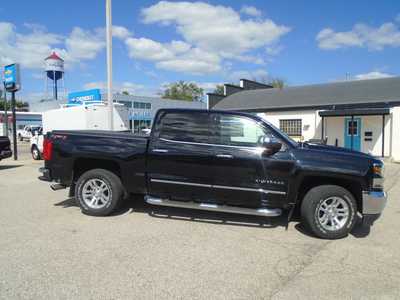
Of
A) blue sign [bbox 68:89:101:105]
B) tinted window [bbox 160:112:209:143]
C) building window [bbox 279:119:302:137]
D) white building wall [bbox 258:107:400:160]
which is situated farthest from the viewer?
blue sign [bbox 68:89:101:105]

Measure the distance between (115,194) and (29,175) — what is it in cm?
671

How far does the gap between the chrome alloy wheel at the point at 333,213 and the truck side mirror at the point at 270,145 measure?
41.5 inches

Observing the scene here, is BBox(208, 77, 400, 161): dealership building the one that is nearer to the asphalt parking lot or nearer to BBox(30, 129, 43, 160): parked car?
the asphalt parking lot

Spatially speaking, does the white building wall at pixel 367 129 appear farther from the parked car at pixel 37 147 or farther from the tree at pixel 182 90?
the tree at pixel 182 90

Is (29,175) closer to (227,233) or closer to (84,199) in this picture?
(84,199)

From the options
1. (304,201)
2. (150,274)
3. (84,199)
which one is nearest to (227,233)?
(304,201)

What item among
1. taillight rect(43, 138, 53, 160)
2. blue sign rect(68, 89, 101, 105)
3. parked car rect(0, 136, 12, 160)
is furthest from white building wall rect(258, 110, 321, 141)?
taillight rect(43, 138, 53, 160)

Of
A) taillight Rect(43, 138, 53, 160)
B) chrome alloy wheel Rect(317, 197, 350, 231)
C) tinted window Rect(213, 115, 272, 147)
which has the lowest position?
chrome alloy wheel Rect(317, 197, 350, 231)

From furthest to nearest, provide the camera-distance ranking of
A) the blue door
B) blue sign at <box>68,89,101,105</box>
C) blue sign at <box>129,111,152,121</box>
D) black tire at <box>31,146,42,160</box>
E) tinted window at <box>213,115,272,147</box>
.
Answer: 1. blue sign at <box>129,111,152,121</box>
2. blue sign at <box>68,89,101,105</box>
3. the blue door
4. black tire at <box>31,146,42,160</box>
5. tinted window at <box>213,115,272,147</box>

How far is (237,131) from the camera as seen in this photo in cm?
531

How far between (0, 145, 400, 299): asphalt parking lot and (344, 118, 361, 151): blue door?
513 inches

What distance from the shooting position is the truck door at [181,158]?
5.30 metres

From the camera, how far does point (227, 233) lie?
5.06 meters

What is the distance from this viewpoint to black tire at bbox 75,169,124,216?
5.77 meters
